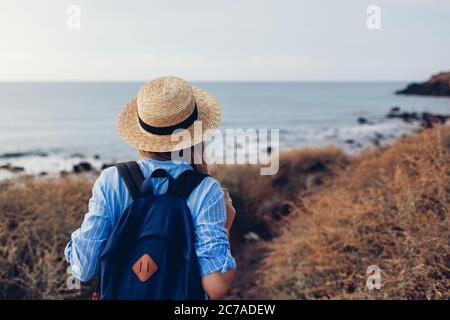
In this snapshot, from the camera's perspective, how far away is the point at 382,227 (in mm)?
5984

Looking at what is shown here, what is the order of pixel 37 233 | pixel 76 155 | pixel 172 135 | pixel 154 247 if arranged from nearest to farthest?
pixel 154 247, pixel 172 135, pixel 37 233, pixel 76 155

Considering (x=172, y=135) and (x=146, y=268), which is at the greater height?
(x=172, y=135)

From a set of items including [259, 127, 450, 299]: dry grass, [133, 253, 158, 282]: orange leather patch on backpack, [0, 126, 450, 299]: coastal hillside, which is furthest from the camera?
[0, 126, 450, 299]: coastal hillside

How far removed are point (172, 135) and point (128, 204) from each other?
1.21 ft

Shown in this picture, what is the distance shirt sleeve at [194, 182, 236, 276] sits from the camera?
219 cm

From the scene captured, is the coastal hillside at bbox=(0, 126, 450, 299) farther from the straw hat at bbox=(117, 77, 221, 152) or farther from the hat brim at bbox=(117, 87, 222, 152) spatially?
the straw hat at bbox=(117, 77, 221, 152)

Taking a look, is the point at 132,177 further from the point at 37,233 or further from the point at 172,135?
the point at 37,233

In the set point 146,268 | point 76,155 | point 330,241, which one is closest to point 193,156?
point 146,268

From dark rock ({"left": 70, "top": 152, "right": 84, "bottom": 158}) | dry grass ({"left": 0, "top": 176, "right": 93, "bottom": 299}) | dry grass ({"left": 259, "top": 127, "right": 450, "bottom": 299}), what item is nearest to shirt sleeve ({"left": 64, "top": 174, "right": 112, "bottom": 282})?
dry grass ({"left": 259, "top": 127, "right": 450, "bottom": 299})

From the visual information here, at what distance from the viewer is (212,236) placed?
2.20 m
